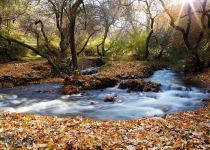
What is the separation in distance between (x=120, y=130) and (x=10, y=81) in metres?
9.83

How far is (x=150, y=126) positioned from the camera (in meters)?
5.18

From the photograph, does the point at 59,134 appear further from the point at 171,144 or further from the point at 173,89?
the point at 173,89

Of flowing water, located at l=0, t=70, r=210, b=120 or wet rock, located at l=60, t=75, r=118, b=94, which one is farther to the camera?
wet rock, located at l=60, t=75, r=118, b=94

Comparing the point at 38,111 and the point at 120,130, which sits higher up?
the point at 120,130

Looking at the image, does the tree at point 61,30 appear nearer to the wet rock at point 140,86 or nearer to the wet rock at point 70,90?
the wet rock at point 70,90

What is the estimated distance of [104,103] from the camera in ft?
29.6

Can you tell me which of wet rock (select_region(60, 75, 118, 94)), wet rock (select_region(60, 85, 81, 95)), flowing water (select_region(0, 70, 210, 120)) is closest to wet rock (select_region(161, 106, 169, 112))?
flowing water (select_region(0, 70, 210, 120))

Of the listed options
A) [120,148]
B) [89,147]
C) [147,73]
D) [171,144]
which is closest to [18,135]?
[89,147]

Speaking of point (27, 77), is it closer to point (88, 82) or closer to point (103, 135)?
point (88, 82)

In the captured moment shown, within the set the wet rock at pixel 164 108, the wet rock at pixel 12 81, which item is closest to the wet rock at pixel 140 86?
the wet rock at pixel 164 108

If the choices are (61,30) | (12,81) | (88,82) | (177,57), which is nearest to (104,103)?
(88,82)

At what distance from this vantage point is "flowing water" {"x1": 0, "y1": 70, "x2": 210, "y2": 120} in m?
7.78

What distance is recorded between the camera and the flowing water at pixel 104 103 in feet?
25.5

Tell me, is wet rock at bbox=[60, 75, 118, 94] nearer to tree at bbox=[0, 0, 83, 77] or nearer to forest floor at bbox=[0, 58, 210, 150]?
A: tree at bbox=[0, 0, 83, 77]
